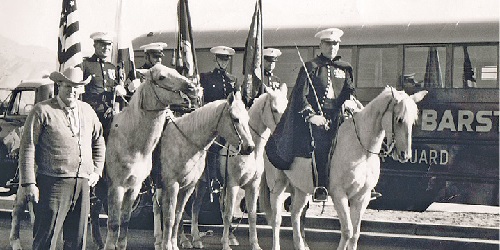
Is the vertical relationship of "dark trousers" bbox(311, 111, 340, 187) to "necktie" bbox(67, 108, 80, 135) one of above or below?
below

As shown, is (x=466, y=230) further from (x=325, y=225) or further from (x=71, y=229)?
(x=71, y=229)

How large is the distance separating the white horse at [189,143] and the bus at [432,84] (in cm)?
165

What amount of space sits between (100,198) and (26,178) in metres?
2.02

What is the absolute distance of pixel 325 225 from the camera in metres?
11.5

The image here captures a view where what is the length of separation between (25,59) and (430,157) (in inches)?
207

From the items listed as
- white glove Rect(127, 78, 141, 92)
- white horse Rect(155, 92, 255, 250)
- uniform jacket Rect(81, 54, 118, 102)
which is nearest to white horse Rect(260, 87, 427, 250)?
white horse Rect(155, 92, 255, 250)

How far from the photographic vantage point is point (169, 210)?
8.24 metres

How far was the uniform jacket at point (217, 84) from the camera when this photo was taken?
9.66 metres

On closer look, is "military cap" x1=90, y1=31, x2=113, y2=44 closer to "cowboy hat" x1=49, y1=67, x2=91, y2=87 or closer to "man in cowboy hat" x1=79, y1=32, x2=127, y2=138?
"man in cowboy hat" x1=79, y1=32, x2=127, y2=138

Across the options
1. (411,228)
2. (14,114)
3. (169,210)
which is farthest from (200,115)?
(14,114)

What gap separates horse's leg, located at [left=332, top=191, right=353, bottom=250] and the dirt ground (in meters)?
3.85

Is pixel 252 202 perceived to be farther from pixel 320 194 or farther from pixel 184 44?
pixel 184 44

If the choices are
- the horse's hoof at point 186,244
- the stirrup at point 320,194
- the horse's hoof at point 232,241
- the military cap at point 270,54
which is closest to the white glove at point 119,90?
the military cap at point 270,54

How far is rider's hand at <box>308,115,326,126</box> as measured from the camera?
330 inches
